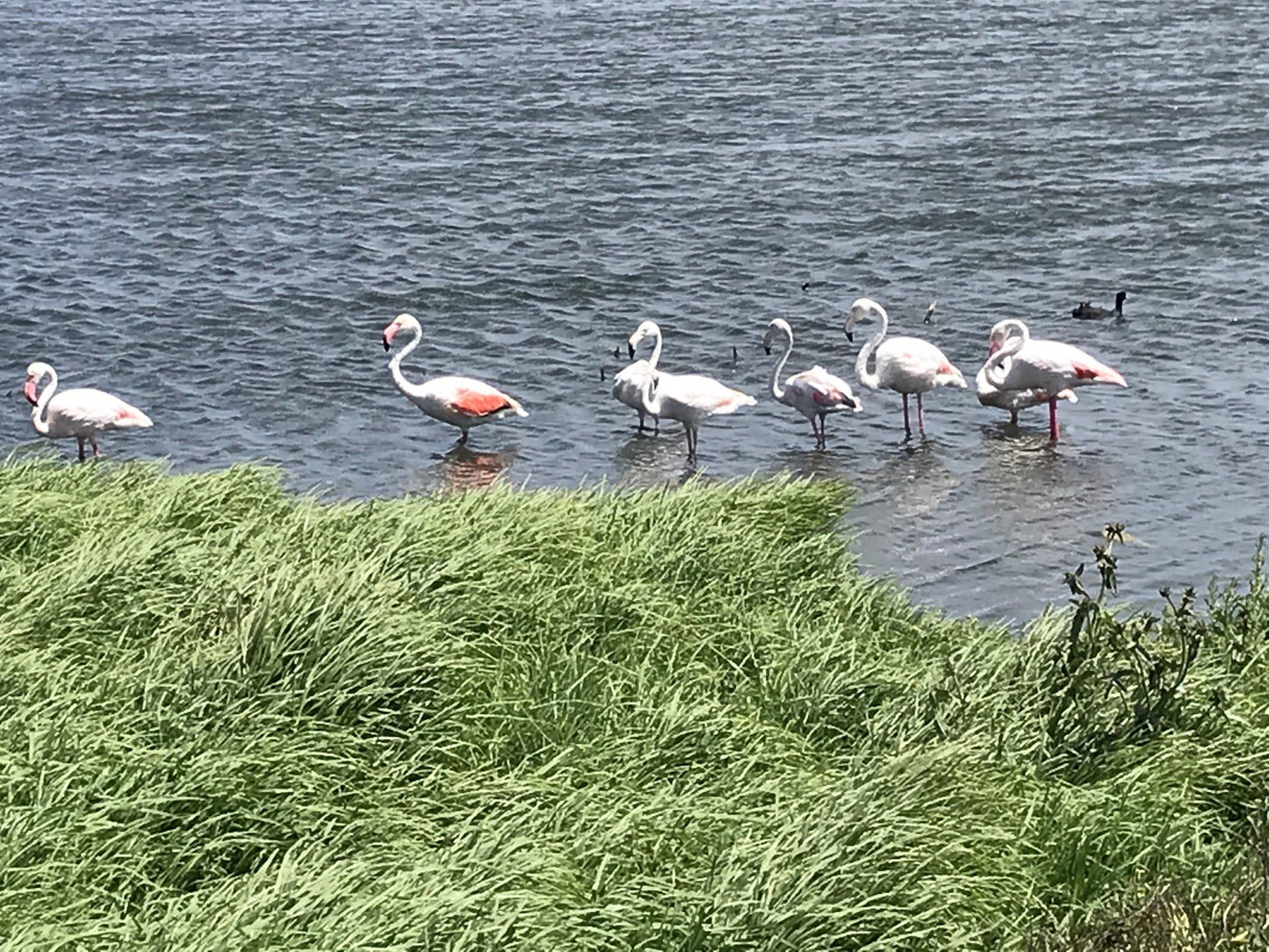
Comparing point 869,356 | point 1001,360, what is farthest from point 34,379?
point 1001,360

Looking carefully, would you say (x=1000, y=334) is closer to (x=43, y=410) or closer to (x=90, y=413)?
(x=90, y=413)

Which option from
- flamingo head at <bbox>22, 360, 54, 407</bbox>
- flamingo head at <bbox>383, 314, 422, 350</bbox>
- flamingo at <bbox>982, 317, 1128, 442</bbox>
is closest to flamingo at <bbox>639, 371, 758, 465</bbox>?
flamingo at <bbox>982, 317, 1128, 442</bbox>

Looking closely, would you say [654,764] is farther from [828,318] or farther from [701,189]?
[701,189]

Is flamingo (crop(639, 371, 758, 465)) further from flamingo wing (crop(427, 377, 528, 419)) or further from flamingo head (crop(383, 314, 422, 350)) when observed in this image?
flamingo head (crop(383, 314, 422, 350))

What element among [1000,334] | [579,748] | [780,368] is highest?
[579,748]

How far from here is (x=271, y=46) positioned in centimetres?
3144

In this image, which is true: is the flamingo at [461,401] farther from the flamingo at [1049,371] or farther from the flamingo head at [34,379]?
the flamingo at [1049,371]

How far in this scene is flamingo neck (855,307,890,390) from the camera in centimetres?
1309

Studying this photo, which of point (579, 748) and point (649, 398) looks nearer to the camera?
point (579, 748)

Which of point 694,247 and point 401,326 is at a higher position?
point 401,326

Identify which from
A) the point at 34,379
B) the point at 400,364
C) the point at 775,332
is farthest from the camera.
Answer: the point at 775,332

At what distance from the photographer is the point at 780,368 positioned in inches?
527

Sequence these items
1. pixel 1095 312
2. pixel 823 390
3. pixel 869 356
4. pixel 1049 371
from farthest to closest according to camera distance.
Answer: pixel 1095 312 → pixel 869 356 → pixel 1049 371 → pixel 823 390

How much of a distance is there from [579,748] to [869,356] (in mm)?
7926
